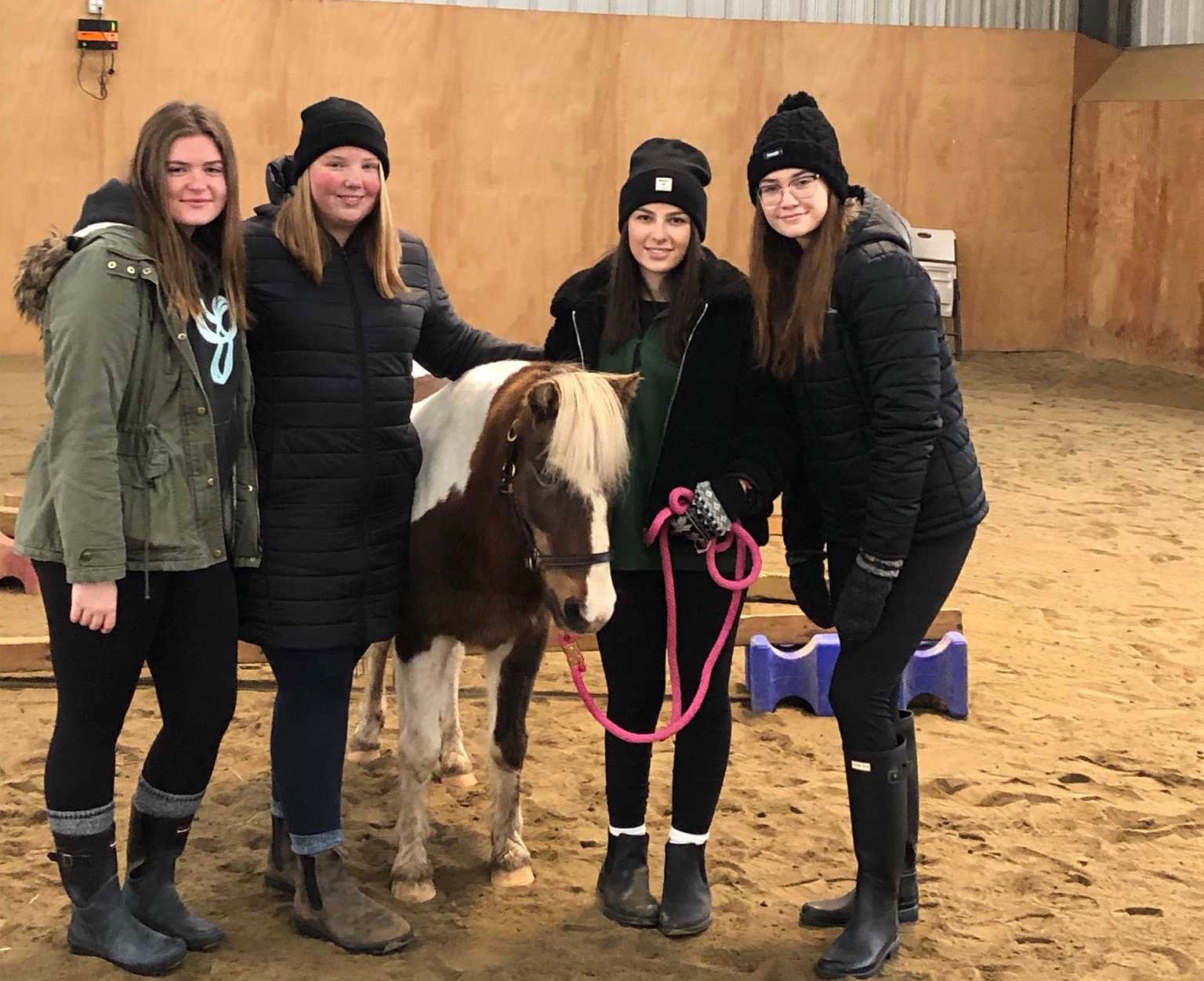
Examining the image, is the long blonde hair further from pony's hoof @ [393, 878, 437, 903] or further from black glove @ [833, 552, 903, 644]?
pony's hoof @ [393, 878, 437, 903]

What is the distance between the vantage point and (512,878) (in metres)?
2.94

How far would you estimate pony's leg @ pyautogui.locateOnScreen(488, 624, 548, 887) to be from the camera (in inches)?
A: 117

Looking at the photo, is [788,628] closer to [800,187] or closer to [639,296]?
[639,296]

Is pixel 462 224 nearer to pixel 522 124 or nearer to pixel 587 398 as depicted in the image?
pixel 522 124

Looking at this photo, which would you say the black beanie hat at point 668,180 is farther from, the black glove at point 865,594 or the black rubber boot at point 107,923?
the black rubber boot at point 107,923

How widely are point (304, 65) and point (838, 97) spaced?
4458 millimetres

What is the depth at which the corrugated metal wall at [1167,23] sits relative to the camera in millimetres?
11438

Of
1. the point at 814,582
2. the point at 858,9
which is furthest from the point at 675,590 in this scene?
the point at 858,9

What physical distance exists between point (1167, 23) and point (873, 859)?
11396 millimetres

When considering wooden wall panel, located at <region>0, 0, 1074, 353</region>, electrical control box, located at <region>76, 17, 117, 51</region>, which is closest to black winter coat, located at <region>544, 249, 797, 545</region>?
wooden wall panel, located at <region>0, 0, 1074, 353</region>

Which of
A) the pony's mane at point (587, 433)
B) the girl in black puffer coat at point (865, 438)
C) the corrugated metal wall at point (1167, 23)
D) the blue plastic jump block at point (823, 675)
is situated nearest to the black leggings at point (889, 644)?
the girl in black puffer coat at point (865, 438)

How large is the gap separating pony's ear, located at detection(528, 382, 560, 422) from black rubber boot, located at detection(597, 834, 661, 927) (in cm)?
91

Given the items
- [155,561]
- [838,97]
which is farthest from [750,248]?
[838,97]

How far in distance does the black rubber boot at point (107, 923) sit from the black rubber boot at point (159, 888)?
6 cm
